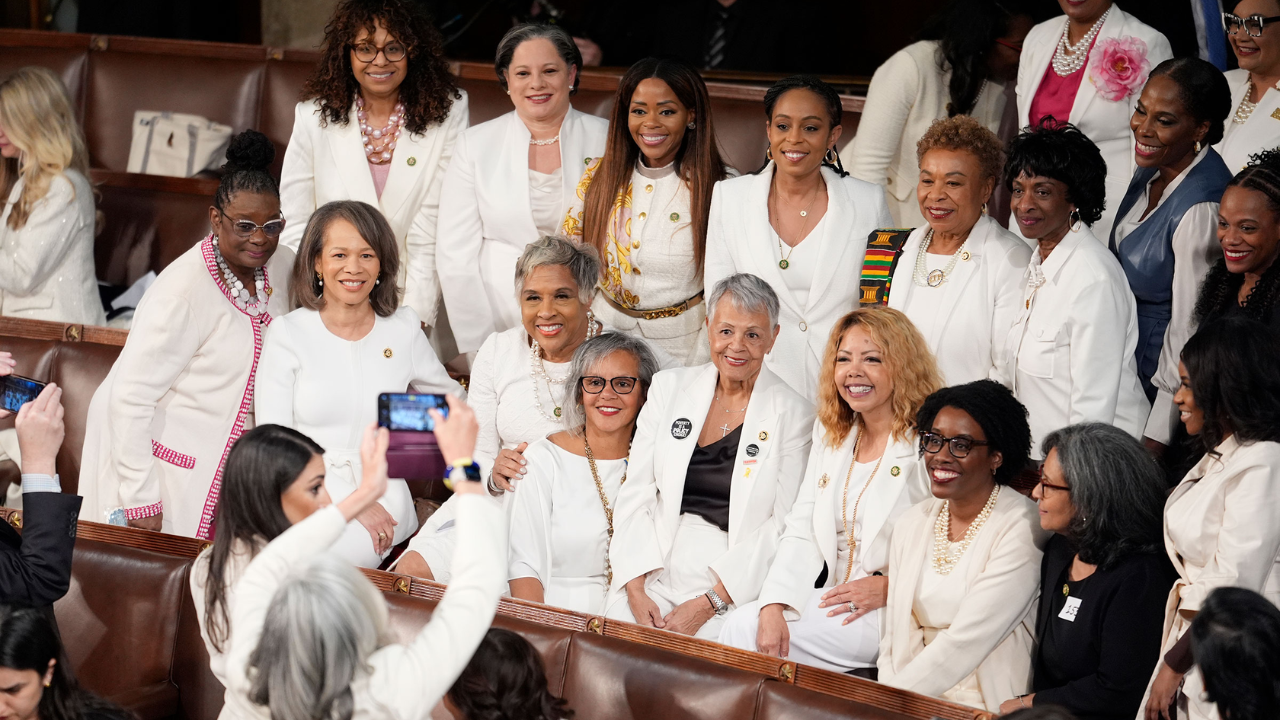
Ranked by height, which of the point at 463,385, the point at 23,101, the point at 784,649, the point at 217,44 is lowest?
the point at 784,649

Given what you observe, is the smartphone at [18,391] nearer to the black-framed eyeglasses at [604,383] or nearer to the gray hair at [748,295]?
the black-framed eyeglasses at [604,383]

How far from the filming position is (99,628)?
10.3 feet

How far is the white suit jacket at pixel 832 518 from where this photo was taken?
131 inches

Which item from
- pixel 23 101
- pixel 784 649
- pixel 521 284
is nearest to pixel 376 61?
pixel 521 284

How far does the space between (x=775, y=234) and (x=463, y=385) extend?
109cm

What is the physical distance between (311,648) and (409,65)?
2.81 meters

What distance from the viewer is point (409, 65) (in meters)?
4.48

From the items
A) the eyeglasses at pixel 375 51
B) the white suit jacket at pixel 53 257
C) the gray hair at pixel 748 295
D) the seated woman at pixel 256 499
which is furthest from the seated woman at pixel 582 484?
the white suit jacket at pixel 53 257

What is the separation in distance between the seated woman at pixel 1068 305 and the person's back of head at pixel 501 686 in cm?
157

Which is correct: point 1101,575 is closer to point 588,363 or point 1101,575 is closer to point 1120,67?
point 588,363

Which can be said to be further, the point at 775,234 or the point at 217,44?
the point at 217,44

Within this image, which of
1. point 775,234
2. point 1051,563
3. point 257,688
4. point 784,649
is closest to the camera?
point 257,688

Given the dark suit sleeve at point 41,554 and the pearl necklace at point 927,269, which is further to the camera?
the pearl necklace at point 927,269

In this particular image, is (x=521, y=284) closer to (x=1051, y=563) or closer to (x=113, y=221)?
(x=1051, y=563)
